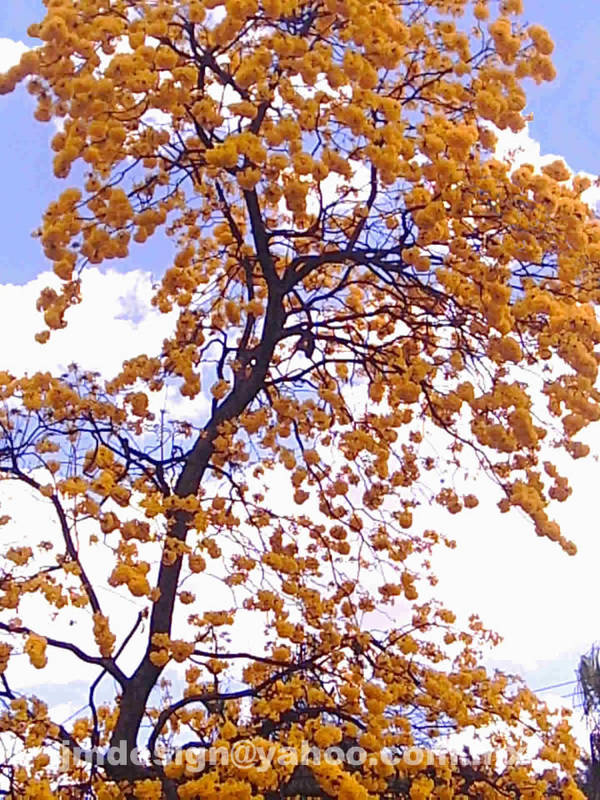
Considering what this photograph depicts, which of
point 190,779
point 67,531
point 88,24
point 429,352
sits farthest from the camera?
point 429,352

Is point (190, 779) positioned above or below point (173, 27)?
below

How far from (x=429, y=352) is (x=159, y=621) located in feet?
6.92

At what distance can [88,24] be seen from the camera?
5535 mm

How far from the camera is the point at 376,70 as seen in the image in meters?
5.48

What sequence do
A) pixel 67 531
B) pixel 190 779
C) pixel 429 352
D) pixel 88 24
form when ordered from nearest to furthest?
pixel 190 779, pixel 67 531, pixel 88 24, pixel 429 352

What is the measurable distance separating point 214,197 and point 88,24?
47.9 inches

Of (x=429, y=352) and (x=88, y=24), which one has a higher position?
(x=88, y=24)

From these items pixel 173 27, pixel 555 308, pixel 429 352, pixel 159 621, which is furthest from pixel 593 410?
pixel 173 27

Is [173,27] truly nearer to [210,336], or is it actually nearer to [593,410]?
[210,336]

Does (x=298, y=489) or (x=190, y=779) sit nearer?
(x=190, y=779)

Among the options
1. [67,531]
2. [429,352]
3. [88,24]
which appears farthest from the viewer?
[429,352]

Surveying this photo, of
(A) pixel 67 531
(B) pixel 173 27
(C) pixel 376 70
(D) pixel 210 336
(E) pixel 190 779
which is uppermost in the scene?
(B) pixel 173 27

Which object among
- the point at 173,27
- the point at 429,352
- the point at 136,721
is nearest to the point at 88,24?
the point at 173,27

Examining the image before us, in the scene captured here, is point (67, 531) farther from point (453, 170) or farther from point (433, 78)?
point (433, 78)
